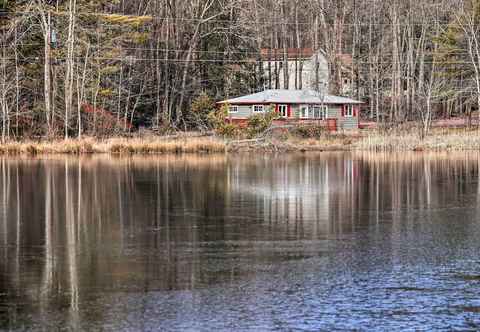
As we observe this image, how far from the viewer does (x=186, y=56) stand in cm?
7456

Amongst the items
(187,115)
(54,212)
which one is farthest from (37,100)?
(54,212)

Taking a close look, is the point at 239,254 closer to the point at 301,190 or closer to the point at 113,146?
the point at 301,190

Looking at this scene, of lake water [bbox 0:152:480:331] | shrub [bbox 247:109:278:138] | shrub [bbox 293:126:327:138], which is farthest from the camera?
shrub [bbox 293:126:327:138]

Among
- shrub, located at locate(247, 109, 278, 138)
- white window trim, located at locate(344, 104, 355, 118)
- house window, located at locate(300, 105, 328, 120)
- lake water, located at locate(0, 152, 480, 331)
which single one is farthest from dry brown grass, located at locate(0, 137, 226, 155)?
white window trim, located at locate(344, 104, 355, 118)

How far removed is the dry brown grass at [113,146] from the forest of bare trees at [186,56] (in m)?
3.81

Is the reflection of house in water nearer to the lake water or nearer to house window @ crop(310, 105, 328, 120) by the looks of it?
the lake water

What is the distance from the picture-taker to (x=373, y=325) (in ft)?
38.1

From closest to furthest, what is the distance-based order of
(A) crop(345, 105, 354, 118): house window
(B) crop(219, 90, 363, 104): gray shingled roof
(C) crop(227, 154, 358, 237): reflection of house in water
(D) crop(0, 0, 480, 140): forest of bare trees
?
(C) crop(227, 154, 358, 237): reflection of house in water → (D) crop(0, 0, 480, 140): forest of bare trees → (B) crop(219, 90, 363, 104): gray shingled roof → (A) crop(345, 105, 354, 118): house window

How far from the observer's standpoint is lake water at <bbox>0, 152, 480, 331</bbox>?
12125mm

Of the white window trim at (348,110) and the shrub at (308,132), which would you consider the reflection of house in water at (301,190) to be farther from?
the white window trim at (348,110)

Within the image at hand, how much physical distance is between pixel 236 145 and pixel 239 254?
3658 cm

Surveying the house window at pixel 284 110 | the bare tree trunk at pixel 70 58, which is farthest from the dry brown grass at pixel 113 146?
the house window at pixel 284 110

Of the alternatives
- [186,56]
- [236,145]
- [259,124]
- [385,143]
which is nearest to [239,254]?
[236,145]

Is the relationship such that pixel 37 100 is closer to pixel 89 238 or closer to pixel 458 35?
pixel 458 35
